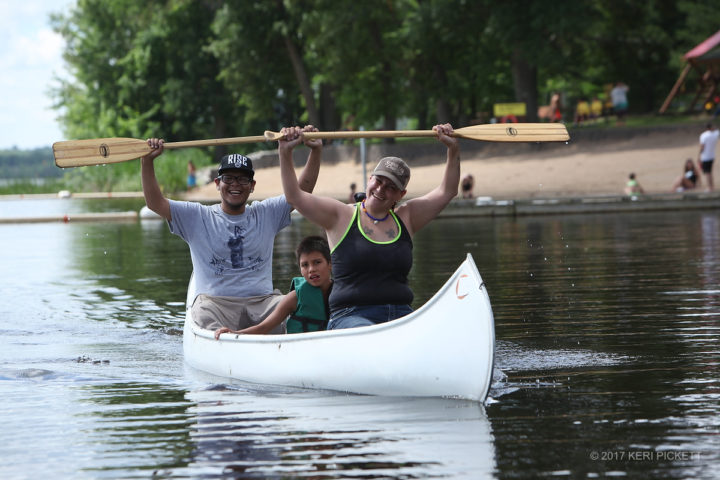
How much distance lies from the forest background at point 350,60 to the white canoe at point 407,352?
2804cm

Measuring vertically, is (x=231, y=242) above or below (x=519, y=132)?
below

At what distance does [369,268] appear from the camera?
23.3 ft

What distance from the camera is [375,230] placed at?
7121 millimetres

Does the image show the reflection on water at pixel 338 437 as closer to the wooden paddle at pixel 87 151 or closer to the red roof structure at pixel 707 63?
the wooden paddle at pixel 87 151

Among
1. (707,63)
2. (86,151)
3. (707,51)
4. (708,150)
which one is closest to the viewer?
(86,151)

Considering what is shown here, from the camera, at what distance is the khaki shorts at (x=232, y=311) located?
8.44 meters

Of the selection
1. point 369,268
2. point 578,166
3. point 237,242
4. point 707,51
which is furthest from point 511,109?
point 369,268

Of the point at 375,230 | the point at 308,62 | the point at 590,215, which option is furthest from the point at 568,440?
the point at 308,62

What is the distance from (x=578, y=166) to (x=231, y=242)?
84.4ft

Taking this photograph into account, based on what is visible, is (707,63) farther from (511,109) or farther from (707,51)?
(511,109)

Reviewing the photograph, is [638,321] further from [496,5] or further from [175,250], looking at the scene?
[496,5]

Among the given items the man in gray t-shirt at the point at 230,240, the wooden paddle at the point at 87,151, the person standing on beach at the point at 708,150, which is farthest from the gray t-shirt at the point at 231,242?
the person standing on beach at the point at 708,150

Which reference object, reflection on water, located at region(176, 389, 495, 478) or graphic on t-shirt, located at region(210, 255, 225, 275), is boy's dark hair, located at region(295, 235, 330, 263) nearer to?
graphic on t-shirt, located at region(210, 255, 225, 275)

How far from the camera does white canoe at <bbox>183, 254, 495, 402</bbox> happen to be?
6.61 meters
